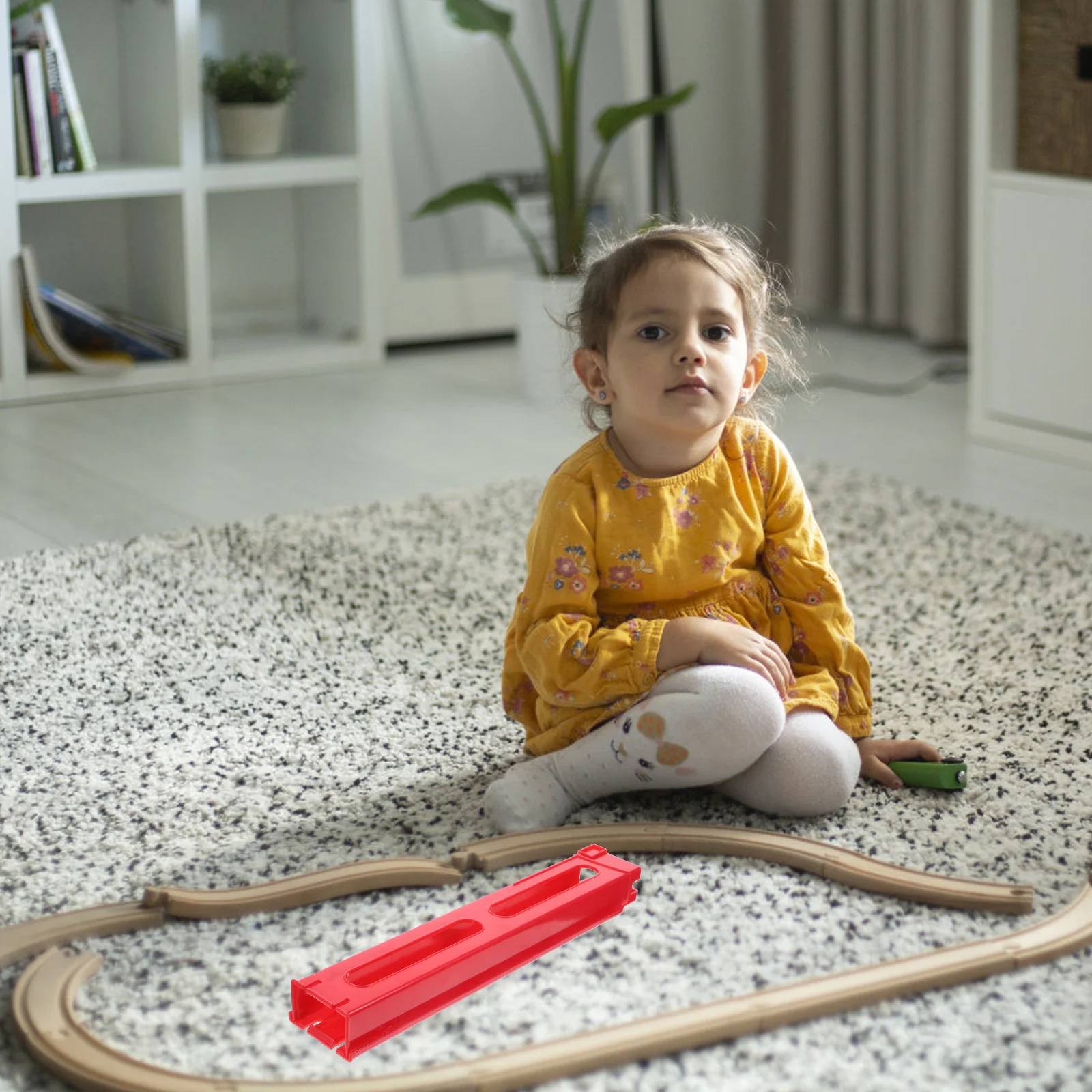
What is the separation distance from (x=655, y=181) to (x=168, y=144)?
988mm

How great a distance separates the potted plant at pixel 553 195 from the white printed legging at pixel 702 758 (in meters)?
1.58

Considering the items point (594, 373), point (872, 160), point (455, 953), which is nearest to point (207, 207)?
point (872, 160)

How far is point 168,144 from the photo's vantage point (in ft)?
9.70

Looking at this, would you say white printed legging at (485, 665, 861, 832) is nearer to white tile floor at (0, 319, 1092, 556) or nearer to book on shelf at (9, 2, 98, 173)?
white tile floor at (0, 319, 1092, 556)

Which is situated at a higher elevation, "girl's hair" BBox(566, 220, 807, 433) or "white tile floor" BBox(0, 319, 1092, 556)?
"girl's hair" BBox(566, 220, 807, 433)

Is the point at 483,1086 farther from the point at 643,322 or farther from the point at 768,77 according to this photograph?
the point at 768,77

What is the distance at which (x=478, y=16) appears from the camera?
109 inches

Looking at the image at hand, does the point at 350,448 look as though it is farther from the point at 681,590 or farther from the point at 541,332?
the point at 681,590

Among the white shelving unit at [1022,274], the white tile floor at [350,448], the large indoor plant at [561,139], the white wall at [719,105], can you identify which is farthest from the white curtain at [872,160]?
the white shelving unit at [1022,274]

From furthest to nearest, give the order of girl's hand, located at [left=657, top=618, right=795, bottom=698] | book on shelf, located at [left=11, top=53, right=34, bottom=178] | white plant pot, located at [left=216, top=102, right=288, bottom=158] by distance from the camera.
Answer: white plant pot, located at [left=216, top=102, right=288, bottom=158], book on shelf, located at [left=11, top=53, right=34, bottom=178], girl's hand, located at [left=657, top=618, right=795, bottom=698]

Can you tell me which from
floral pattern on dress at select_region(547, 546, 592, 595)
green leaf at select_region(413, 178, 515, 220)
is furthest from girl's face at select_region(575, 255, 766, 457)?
green leaf at select_region(413, 178, 515, 220)

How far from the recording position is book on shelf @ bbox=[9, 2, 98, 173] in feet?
9.07

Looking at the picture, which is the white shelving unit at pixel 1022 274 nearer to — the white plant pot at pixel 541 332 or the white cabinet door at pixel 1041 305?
the white cabinet door at pixel 1041 305

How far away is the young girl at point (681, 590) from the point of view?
3.98 feet
